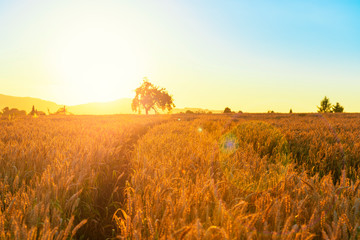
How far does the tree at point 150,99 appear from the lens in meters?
55.5

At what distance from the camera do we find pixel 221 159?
116 inches

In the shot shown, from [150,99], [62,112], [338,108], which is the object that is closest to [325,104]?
[338,108]

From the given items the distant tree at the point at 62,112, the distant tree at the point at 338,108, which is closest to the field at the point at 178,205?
the distant tree at the point at 62,112

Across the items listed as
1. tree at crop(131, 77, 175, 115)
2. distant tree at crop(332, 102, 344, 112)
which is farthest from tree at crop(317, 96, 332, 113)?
tree at crop(131, 77, 175, 115)

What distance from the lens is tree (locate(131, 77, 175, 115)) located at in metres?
55.5

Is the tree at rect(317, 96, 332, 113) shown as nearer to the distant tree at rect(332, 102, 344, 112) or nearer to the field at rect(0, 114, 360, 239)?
the distant tree at rect(332, 102, 344, 112)

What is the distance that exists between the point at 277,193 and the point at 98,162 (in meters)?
2.28

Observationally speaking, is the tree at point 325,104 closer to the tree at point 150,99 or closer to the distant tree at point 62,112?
the tree at point 150,99

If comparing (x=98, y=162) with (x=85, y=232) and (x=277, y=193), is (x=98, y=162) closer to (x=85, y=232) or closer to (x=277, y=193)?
(x=85, y=232)

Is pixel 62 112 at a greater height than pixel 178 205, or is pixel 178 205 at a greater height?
pixel 62 112

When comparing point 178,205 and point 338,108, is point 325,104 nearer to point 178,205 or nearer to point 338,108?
point 338,108

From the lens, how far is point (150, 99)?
55594 millimetres

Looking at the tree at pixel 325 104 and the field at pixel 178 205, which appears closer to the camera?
the field at pixel 178 205

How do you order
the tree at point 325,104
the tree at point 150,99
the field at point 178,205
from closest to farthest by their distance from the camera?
1. the field at point 178,205
2. the tree at point 150,99
3. the tree at point 325,104
